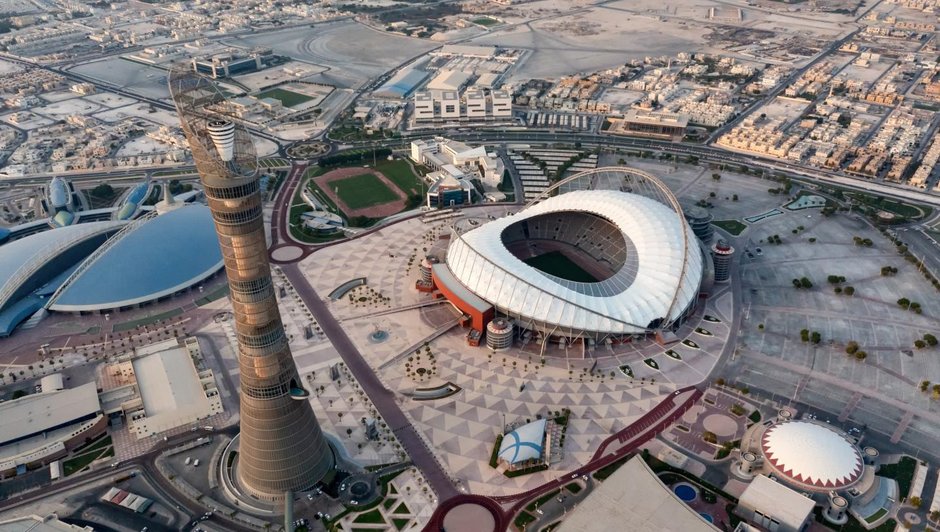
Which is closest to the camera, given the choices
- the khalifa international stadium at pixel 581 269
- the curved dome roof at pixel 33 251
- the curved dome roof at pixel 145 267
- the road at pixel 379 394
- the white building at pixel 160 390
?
the road at pixel 379 394

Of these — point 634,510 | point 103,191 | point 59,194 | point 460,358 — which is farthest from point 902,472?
point 103,191

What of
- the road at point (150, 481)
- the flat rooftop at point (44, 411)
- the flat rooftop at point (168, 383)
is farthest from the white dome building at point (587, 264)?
the flat rooftop at point (44, 411)

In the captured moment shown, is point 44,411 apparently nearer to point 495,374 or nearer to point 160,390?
point 160,390

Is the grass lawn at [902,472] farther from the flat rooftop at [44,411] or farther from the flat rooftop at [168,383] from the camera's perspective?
the flat rooftop at [44,411]

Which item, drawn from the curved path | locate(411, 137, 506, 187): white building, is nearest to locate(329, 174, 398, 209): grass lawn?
locate(411, 137, 506, 187): white building

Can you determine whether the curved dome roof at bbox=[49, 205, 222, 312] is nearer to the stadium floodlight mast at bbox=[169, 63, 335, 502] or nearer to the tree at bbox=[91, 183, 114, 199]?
the tree at bbox=[91, 183, 114, 199]
